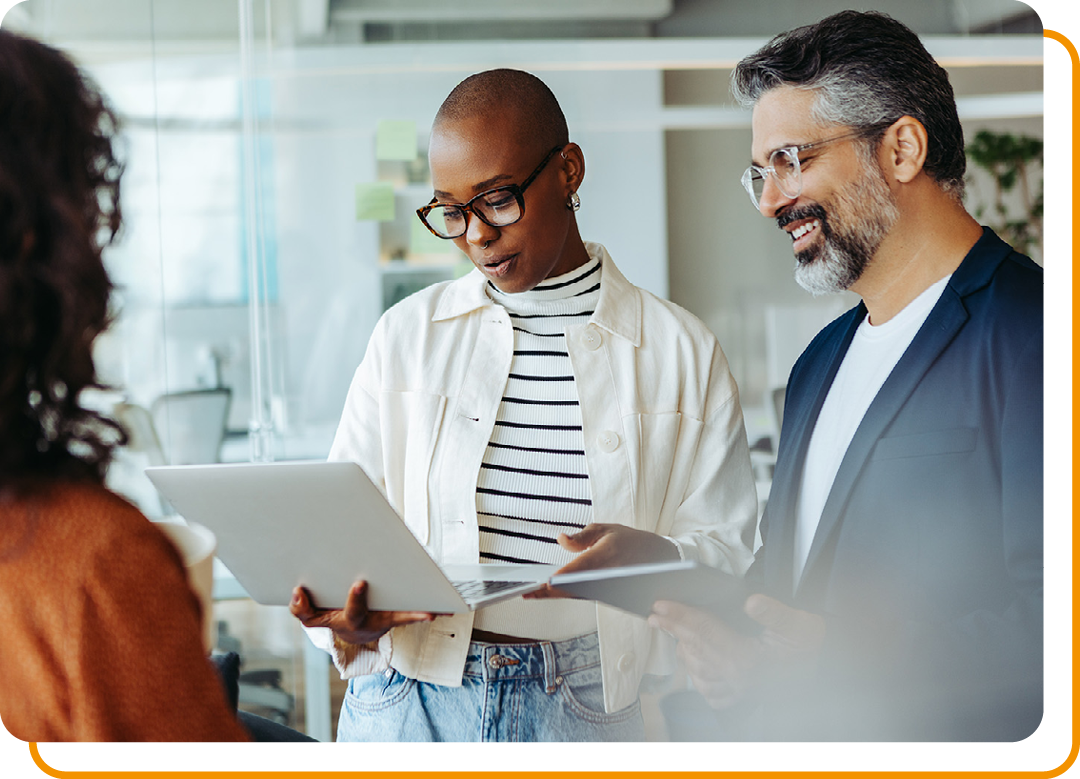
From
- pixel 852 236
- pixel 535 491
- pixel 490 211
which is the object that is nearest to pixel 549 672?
pixel 535 491

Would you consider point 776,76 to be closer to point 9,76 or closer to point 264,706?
point 9,76

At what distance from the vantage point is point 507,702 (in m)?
1.26

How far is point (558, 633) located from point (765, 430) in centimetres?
148

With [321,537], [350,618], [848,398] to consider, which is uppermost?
[848,398]

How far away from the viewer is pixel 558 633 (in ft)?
4.26

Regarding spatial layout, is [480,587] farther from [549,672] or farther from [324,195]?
[324,195]

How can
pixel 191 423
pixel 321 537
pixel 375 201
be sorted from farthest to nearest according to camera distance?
pixel 375 201 < pixel 191 423 < pixel 321 537

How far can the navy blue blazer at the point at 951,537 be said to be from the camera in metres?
1.13

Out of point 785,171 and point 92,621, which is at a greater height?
point 785,171

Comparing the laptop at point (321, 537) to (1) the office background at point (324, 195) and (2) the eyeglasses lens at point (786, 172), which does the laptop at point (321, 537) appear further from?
(1) the office background at point (324, 195)

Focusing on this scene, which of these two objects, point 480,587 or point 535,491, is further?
point 535,491

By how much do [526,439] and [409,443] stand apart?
7.0 inches

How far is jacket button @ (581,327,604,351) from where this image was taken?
137cm

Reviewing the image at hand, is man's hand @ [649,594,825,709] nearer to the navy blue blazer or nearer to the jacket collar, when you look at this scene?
the navy blue blazer
